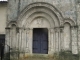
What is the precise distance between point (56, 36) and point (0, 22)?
4.64 metres

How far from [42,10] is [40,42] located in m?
2.28

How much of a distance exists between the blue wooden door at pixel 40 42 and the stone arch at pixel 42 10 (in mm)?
1300

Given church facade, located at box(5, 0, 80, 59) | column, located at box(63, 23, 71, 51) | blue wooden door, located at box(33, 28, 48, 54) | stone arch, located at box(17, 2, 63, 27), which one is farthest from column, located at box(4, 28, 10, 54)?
column, located at box(63, 23, 71, 51)

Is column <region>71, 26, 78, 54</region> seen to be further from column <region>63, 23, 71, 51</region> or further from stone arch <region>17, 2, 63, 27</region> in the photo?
stone arch <region>17, 2, 63, 27</region>

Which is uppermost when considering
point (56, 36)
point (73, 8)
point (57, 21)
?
point (73, 8)

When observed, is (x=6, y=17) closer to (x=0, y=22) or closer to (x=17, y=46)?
(x=0, y=22)

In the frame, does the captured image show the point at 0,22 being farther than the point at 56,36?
Yes

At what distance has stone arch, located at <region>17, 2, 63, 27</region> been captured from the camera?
14164mm

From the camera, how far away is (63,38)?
46.0 feet

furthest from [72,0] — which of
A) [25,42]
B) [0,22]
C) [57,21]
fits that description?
[0,22]

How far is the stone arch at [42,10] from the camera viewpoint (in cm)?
1416

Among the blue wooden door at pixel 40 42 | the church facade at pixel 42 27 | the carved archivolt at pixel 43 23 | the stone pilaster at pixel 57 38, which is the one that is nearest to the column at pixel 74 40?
the church facade at pixel 42 27

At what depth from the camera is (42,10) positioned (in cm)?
1458

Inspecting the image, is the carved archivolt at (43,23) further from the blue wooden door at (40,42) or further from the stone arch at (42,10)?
the blue wooden door at (40,42)
